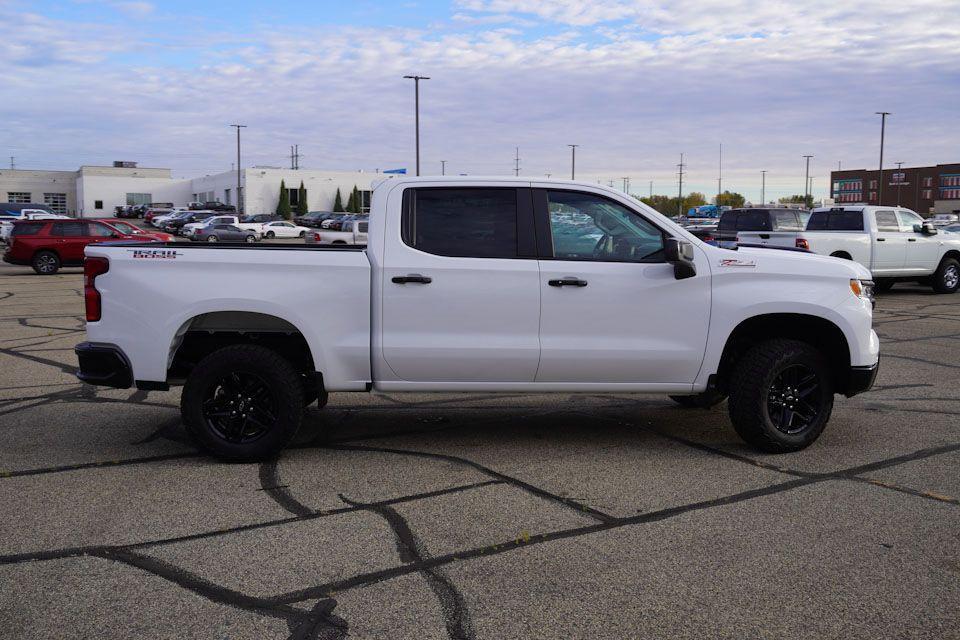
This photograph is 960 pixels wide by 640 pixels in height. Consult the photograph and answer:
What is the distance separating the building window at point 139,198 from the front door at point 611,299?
110 meters

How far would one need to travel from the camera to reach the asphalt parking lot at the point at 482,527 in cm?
377

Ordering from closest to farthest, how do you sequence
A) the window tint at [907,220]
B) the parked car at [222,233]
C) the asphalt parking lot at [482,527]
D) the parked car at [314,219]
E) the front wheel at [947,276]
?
the asphalt parking lot at [482,527] < the window tint at [907,220] < the front wheel at [947,276] < the parked car at [222,233] < the parked car at [314,219]

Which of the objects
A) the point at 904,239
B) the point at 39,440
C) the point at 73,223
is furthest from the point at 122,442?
the point at 73,223

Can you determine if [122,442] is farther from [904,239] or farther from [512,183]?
[904,239]

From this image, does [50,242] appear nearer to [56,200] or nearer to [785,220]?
[785,220]

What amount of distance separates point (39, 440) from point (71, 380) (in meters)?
2.63

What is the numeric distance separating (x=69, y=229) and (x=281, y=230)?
2935 centimetres

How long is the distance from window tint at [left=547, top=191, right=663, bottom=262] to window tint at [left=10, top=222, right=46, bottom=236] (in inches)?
934

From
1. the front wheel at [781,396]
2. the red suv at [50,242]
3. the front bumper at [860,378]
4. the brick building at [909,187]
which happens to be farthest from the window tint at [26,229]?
the brick building at [909,187]

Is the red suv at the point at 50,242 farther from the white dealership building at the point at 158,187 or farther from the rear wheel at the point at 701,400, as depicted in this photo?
the white dealership building at the point at 158,187

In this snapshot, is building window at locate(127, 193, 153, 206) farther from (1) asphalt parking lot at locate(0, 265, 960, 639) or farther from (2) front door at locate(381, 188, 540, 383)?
(2) front door at locate(381, 188, 540, 383)

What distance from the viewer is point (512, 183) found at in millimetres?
6281

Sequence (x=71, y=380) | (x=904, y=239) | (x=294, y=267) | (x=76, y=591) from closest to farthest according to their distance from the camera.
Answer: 1. (x=76, y=591)
2. (x=294, y=267)
3. (x=71, y=380)
4. (x=904, y=239)

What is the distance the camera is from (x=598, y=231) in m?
6.25
